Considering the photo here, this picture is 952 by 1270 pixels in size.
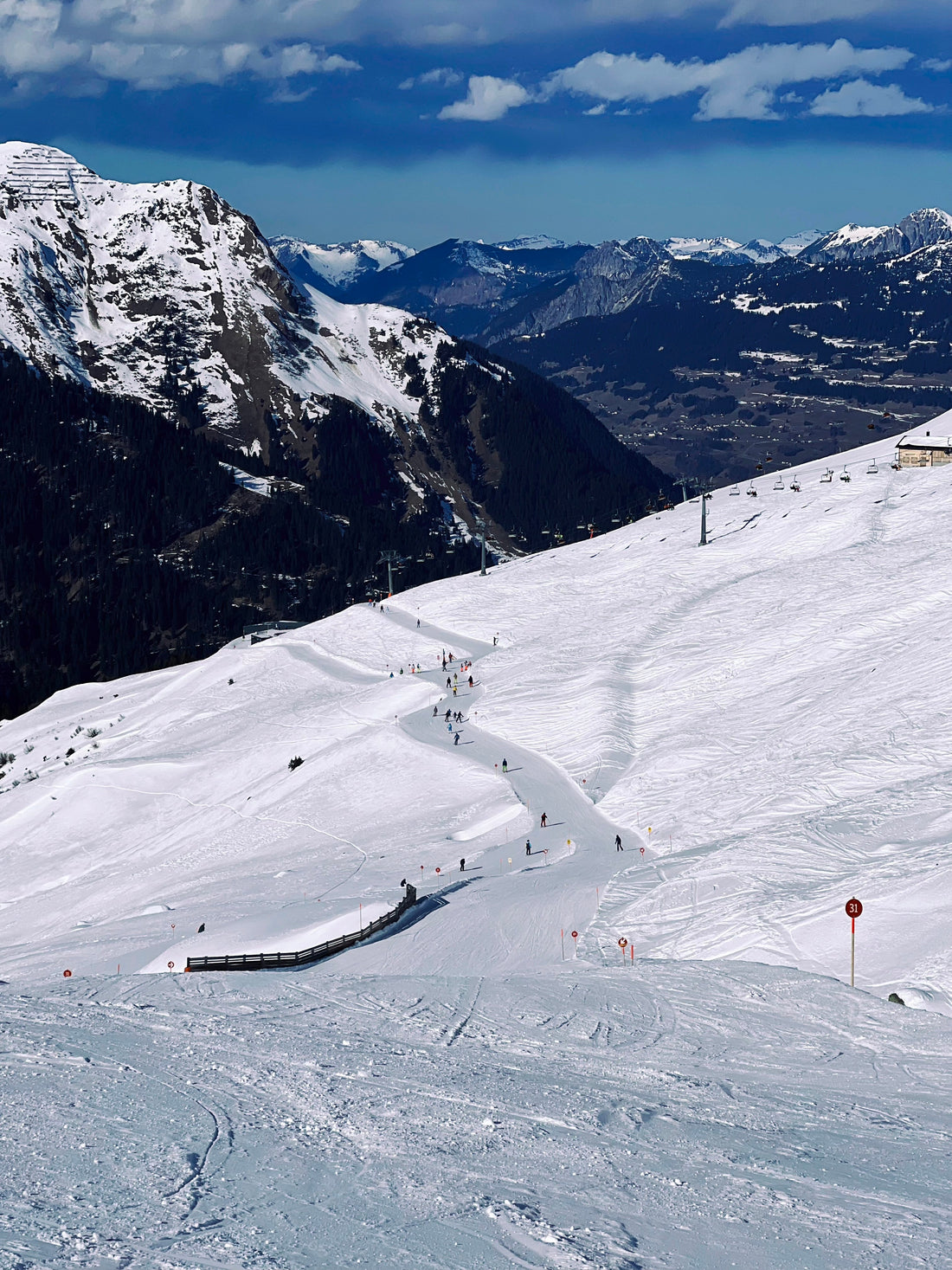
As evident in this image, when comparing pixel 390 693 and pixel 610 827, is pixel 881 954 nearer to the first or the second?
pixel 610 827

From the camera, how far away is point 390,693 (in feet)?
252

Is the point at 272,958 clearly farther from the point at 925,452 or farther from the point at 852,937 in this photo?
the point at 925,452

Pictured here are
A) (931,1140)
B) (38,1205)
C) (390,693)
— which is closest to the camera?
(38,1205)

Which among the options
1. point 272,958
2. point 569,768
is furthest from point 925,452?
point 272,958

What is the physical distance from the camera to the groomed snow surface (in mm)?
16609

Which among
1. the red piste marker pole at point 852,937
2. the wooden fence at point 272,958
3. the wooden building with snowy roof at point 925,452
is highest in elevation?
the wooden building with snowy roof at point 925,452

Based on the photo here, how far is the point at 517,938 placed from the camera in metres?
38.7

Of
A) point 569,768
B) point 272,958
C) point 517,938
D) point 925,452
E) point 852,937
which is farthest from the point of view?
point 925,452

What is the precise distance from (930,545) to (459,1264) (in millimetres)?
83068

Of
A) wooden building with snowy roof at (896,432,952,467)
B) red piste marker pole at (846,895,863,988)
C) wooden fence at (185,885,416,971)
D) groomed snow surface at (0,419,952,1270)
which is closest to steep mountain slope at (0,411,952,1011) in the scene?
groomed snow surface at (0,419,952,1270)

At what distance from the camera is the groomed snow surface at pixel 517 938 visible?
16609mm

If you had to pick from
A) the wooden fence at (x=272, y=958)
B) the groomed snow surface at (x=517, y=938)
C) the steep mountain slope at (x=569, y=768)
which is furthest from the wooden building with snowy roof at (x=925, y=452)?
the wooden fence at (x=272, y=958)

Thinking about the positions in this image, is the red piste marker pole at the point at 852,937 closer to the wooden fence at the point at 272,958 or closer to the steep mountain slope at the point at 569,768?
the steep mountain slope at the point at 569,768

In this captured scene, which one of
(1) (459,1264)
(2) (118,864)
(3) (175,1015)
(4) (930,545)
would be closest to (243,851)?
(2) (118,864)
